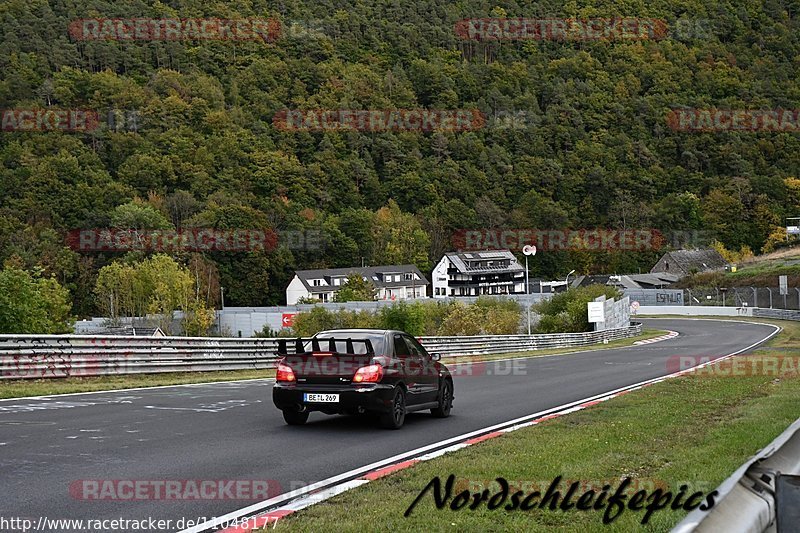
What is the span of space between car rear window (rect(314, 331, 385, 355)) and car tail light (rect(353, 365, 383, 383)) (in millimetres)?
448

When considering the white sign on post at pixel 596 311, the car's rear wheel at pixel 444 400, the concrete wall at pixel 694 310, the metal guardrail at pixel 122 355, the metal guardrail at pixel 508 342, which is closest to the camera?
the car's rear wheel at pixel 444 400

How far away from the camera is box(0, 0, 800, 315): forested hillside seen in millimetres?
130500

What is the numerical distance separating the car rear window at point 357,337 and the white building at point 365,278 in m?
108

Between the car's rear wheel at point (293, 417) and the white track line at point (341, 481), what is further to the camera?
the car's rear wheel at point (293, 417)

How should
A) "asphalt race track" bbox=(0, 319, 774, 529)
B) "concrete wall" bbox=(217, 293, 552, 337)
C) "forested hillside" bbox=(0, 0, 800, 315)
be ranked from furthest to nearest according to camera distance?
1. "forested hillside" bbox=(0, 0, 800, 315)
2. "concrete wall" bbox=(217, 293, 552, 337)
3. "asphalt race track" bbox=(0, 319, 774, 529)

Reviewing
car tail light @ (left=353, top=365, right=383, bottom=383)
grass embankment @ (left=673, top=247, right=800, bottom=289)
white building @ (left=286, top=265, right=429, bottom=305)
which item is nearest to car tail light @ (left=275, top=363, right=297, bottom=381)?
car tail light @ (left=353, top=365, right=383, bottom=383)

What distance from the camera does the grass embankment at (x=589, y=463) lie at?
684 centimetres

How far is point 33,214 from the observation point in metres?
125

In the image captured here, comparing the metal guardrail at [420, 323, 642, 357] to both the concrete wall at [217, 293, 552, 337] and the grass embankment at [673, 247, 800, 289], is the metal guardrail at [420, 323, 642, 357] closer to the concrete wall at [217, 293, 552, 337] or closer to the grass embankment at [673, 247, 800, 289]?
the concrete wall at [217, 293, 552, 337]

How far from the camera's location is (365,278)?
137m

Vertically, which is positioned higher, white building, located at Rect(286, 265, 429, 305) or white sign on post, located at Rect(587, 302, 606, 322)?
white building, located at Rect(286, 265, 429, 305)

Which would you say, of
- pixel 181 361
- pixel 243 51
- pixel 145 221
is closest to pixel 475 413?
pixel 181 361

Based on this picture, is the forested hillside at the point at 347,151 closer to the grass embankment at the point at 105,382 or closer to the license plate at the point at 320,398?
the grass embankment at the point at 105,382

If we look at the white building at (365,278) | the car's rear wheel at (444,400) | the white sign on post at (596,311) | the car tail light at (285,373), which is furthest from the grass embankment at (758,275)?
the car tail light at (285,373)
